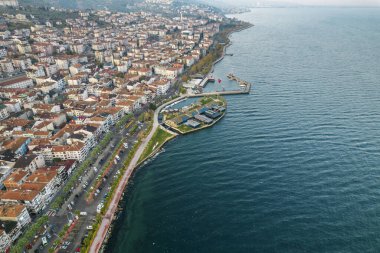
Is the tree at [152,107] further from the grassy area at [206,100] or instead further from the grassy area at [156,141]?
the grassy area at [206,100]

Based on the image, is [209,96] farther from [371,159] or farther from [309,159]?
[371,159]

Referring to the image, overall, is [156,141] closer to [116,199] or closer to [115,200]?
[116,199]

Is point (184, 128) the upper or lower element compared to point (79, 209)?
lower

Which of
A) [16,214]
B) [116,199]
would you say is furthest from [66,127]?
[16,214]

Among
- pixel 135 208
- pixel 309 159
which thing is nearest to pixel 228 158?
pixel 309 159

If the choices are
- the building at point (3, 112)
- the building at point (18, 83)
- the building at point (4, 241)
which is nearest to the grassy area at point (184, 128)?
the building at point (4, 241)

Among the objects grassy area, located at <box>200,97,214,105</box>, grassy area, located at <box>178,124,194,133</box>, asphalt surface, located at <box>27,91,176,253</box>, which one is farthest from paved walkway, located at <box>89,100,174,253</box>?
grassy area, located at <box>200,97,214,105</box>
